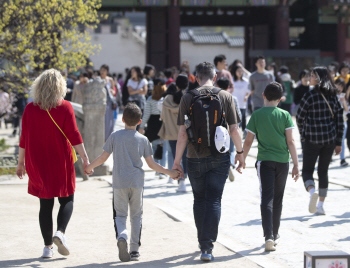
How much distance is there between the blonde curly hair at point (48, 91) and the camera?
17.4ft

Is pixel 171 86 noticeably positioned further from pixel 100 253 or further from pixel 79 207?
pixel 100 253

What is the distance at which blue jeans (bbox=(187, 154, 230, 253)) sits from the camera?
528 centimetres

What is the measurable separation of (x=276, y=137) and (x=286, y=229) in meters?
1.26

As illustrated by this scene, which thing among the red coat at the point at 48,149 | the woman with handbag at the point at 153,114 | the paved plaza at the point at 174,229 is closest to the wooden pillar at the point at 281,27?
the woman with handbag at the point at 153,114

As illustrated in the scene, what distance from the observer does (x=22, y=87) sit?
11.0 m

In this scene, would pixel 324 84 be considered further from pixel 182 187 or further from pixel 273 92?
pixel 182 187

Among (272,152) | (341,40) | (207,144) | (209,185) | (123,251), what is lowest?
(123,251)

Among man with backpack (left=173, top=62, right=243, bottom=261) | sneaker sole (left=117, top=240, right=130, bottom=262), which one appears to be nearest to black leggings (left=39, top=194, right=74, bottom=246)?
sneaker sole (left=117, top=240, right=130, bottom=262)

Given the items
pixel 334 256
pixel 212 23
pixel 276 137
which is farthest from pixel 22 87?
pixel 212 23

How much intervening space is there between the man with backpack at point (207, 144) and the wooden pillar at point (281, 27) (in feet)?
78.7

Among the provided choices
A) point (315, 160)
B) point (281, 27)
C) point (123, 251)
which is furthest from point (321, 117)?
point (281, 27)

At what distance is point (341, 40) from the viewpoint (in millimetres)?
30609

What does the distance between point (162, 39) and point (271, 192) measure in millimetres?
23997

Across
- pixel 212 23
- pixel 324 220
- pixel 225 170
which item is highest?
pixel 212 23
